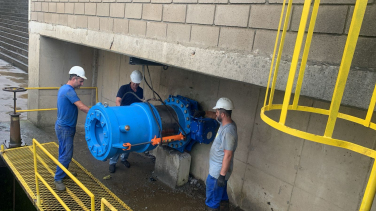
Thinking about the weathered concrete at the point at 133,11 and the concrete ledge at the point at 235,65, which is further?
the weathered concrete at the point at 133,11

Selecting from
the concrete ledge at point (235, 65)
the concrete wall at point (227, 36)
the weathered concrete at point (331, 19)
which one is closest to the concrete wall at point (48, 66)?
the concrete wall at point (227, 36)

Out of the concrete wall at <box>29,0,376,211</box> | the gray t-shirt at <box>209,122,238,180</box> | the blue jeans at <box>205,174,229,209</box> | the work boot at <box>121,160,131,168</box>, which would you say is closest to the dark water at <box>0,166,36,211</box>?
the work boot at <box>121,160,131,168</box>

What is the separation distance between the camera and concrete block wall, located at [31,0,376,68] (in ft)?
6.86

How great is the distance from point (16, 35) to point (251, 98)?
16.1 m

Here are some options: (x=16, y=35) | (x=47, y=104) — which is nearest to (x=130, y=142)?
(x=47, y=104)

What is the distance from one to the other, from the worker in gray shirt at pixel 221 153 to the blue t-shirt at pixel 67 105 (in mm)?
2040

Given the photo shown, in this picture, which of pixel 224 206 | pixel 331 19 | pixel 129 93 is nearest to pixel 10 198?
pixel 129 93

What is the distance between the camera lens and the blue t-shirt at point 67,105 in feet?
13.0

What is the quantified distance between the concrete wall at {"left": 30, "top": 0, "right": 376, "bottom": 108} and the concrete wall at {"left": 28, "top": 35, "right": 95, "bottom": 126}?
2396 mm

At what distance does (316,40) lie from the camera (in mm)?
2234

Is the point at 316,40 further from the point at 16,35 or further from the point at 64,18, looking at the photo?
the point at 16,35

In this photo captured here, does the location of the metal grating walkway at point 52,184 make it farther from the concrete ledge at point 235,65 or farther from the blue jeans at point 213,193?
the concrete ledge at point 235,65

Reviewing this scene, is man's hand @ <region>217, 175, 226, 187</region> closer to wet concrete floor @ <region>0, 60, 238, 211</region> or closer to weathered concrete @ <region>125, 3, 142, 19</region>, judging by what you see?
wet concrete floor @ <region>0, 60, 238, 211</region>

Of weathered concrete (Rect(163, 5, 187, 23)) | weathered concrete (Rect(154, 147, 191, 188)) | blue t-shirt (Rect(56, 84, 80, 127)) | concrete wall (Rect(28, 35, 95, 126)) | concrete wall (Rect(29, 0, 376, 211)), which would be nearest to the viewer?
concrete wall (Rect(29, 0, 376, 211))
